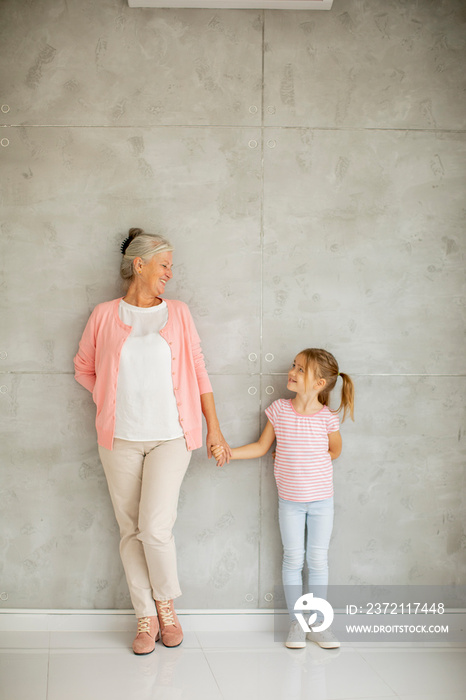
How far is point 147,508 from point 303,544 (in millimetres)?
768

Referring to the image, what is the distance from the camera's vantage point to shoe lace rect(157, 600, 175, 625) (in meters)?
2.89

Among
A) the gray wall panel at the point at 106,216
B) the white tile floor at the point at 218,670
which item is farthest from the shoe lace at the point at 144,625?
the gray wall panel at the point at 106,216

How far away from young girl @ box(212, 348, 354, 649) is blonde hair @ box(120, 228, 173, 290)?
2.68ft

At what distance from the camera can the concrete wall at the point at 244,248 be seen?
3045 mm

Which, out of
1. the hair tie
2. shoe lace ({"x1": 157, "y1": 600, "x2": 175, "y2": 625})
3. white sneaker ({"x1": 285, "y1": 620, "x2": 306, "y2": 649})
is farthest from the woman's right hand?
the hair tie

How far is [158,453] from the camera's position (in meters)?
2.82

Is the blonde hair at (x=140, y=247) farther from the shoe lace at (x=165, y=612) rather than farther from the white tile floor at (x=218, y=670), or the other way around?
the white tile floor at (x=218, y=670)

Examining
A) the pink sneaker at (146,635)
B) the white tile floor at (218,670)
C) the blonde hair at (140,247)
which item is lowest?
the white tile floor at (218,670)

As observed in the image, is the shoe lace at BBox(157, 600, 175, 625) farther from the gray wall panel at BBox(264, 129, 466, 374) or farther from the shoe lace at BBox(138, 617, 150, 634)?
the gray wall panel at BBox(264, 129, 466, 374)

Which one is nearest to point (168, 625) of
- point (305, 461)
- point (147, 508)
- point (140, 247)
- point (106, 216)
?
point (147, 508)

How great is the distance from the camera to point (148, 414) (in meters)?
2.83

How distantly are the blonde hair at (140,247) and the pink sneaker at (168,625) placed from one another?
1.54 metres

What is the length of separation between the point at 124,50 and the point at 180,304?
1.25 m

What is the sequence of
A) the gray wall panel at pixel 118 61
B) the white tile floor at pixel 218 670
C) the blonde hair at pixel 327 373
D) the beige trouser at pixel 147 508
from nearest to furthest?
the white tile floor at pixel 218 670 → the beige trouser at pixel 147 508 → the blonde hair at pixel 327 373 → the gray wall panel at pixel 118 61
